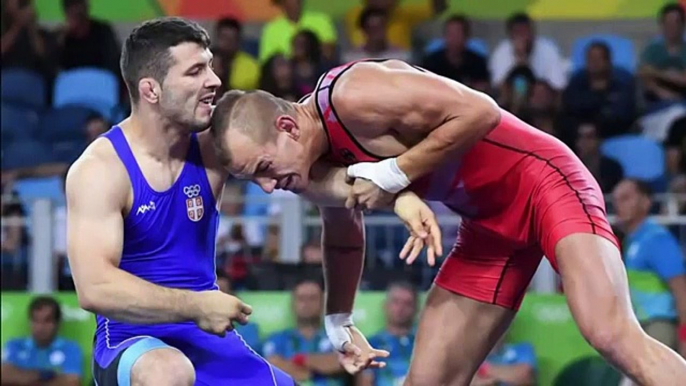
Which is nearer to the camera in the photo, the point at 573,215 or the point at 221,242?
the point at 573,215

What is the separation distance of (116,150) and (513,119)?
1.28 m

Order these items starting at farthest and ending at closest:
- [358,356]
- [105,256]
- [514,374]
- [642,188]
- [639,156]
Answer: [639,156] < [642,188] < [514,374] < [358,356] < [105,256]

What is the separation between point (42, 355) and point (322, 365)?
1402mm

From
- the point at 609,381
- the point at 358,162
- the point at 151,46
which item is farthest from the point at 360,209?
the point at 609,381

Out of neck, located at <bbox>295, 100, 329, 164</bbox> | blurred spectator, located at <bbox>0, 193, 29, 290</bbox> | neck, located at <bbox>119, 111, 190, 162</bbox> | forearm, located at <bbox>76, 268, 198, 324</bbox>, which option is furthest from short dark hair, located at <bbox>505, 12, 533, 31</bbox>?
forearm, located at <bbox>76, 268, 198, 324</bbox>

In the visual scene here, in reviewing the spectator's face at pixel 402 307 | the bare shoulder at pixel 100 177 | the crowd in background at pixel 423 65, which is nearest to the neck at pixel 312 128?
the bare shoulder at pixel 100 177

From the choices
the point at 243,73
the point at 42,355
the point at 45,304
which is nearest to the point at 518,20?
the point at 243,73

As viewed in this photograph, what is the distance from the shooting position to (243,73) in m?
8.30

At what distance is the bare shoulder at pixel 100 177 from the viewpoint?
144 inches

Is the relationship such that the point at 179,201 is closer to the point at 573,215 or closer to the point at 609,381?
the point at 573,215

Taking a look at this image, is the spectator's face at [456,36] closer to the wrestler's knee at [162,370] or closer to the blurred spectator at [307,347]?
the blurred spectator at [307,347]

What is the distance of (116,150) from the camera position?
3.78 meters

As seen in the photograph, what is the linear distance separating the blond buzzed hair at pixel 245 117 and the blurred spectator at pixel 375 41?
4.44m

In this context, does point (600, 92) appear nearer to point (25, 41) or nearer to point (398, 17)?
point (398, 17)
